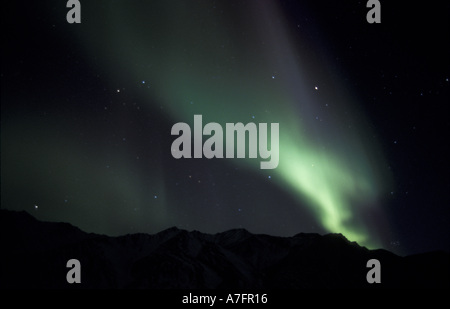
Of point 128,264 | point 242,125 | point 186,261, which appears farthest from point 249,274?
point 242,125

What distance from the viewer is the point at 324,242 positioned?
68625mm

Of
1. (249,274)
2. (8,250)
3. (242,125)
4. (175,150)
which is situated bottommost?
(249,274)
